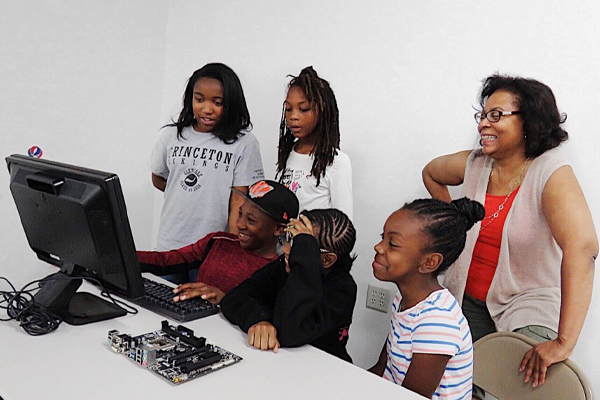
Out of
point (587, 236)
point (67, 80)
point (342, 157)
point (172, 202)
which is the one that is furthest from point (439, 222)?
point (67, 80)

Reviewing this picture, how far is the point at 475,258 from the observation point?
1.79m

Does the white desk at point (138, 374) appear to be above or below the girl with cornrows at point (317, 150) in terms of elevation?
below

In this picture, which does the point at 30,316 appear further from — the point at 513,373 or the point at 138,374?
the point at 513,373

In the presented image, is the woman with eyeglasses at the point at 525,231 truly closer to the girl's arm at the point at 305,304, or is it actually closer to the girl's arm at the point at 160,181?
the girl's arm at the point at 305,304

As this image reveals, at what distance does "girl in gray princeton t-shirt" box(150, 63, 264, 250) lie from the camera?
2.15m

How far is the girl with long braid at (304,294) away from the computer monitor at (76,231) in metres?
0.31

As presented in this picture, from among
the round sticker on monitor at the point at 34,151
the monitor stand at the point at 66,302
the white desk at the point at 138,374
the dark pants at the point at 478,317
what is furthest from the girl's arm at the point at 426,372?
the round sticker on monitor at the point at 34,151

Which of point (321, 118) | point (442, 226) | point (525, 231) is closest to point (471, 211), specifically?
point (442, 226)

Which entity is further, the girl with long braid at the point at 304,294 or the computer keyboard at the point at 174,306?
the computer keyboard at the point at 174,306

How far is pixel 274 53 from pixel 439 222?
5.65ft

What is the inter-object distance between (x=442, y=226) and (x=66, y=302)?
100 cm

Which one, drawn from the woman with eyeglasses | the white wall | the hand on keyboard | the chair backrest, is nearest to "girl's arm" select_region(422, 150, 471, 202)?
the woman with eyeglasses

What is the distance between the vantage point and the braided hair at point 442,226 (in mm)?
1391

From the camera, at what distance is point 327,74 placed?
102 inches
